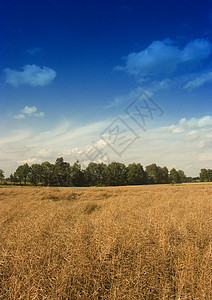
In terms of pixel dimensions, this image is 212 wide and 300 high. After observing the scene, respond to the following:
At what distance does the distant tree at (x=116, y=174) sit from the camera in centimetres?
6488

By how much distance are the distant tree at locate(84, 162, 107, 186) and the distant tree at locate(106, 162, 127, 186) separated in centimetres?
259

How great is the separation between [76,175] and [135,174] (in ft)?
81.2

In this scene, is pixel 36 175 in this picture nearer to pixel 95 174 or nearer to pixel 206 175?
pixel 95 174

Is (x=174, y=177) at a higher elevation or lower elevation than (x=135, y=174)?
lower

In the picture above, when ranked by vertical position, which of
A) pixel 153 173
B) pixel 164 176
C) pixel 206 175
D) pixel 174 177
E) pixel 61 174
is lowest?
pixel 174 177

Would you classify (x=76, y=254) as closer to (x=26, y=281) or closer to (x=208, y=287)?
(x=26, y=281)

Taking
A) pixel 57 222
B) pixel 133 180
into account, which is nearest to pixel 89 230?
pixel 57 222

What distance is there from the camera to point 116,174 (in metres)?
66.7

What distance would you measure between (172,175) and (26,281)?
9516 centimetres

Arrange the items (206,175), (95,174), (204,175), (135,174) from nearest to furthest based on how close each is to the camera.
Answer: (135,174) → (95,174) → (206,175) → (204,175)

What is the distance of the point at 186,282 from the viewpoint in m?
2.52

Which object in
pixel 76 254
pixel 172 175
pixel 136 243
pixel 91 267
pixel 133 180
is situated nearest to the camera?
pixel 91 267

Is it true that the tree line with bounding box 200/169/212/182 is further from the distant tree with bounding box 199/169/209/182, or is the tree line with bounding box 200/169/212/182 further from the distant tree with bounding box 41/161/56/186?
the distant tree with bounding box 41/161/56/186

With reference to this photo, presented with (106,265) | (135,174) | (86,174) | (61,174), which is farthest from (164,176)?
(106,265)
